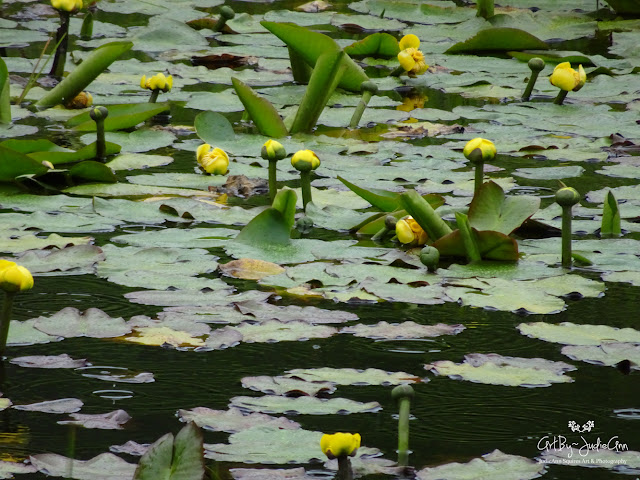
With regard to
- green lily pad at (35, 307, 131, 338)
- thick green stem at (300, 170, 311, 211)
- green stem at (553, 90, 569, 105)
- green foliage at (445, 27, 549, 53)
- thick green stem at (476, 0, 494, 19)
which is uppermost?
thick green stem at (476, 0, 494, 19)

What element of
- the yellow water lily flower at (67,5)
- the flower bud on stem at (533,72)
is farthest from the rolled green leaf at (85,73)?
the flower bud on stem at (533,72)

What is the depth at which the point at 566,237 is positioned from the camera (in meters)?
2.13

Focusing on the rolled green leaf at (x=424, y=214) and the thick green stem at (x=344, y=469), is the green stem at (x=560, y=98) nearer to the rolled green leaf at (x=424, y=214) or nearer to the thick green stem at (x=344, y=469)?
the rolled green leaf at (x=424, y=214)

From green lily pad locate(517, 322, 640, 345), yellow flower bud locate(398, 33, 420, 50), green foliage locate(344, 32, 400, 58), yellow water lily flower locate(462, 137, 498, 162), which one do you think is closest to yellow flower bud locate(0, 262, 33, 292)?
green lily pad locate(517, 322, 640, 345)

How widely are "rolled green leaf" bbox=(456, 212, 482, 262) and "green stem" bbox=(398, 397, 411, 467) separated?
87 cm

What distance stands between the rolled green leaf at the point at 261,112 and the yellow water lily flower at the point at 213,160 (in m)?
0.33

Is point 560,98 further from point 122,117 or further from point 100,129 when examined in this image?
point 100,129

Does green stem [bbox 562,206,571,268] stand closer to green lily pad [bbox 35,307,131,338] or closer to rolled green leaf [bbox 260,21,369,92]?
green lily pad [bbox 35,307,131,338]

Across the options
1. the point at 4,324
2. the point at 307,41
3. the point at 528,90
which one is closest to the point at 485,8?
the point at 528,90

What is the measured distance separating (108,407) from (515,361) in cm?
64

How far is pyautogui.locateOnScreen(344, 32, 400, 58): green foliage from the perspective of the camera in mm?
4449

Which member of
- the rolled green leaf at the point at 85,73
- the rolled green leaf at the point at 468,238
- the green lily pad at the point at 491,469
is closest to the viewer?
the green lily pad at the point at 491,469

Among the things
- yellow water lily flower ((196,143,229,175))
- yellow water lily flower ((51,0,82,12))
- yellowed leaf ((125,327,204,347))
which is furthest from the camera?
yellow water lily flower ((51,0,82,12))

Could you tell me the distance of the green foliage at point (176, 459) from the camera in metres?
1.21
